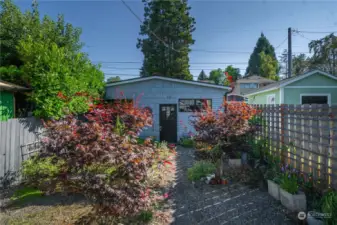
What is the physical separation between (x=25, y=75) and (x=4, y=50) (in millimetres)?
5118

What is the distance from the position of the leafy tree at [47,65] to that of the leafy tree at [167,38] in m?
11.9

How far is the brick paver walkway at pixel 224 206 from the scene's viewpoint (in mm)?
2934

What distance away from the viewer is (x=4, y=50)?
28.5ft

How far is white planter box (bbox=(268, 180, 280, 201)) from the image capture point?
3435 millimetres

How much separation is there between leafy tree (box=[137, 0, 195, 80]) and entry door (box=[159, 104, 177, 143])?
12.0 m

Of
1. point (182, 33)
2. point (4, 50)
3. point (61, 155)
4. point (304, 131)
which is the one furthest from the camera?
point (182, 33)

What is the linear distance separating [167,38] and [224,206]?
69.9 ft

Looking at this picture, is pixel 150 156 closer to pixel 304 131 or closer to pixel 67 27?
pixel 304 131

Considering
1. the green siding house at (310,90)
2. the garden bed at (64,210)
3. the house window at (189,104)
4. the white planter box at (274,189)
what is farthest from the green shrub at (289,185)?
the green siding house at (310,90)

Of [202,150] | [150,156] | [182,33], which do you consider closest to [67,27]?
[202,150]

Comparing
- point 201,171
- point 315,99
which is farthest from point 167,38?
point 201,171

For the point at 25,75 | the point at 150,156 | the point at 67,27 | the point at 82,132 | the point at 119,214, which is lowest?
the point at 119,214

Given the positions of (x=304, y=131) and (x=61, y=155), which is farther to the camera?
(x=304, y=131)

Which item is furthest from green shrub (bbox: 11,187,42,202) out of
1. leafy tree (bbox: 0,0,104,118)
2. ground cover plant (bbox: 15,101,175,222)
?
ground cover plant (bbox: 15,101,175,222)
